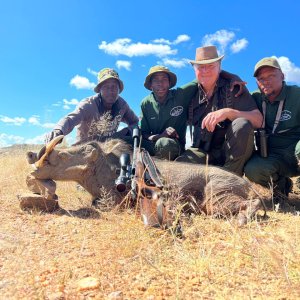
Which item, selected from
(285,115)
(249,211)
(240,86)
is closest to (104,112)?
(240,86)

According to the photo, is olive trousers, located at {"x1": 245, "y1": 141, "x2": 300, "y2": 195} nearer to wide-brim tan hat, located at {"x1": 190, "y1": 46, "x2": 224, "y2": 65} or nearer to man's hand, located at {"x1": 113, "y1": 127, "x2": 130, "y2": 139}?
wide-brim tan hat, located at {"x1": 190, "y1": 46, "x2": 224, "y2": 65}

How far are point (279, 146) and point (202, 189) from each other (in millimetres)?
1852

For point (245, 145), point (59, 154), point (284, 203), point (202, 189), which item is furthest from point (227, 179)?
point (59, 154)

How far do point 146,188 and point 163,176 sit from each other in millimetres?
1041

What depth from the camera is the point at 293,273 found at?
2.25m

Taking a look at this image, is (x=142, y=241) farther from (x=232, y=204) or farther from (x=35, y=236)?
(x=232, y=204)

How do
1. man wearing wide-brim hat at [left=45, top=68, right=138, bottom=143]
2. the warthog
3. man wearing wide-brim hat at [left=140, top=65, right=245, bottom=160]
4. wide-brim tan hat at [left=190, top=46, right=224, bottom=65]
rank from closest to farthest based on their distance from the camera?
the warthog < wide-brim tan hat at [left=190, top=46, right=224, bottom=65] < man wearing wide-brim hat at [left=140, top=65, right=245, bottom=160] < man wearing wide-brim hat at [left=45, top=68, right=138, bottom=143]

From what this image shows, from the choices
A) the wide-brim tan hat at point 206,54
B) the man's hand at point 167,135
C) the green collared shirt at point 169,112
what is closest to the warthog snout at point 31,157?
the man's hand at point 167,135

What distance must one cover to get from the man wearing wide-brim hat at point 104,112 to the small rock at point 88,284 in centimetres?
388

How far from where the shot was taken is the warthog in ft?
13.8

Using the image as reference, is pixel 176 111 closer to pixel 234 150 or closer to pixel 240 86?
pixel 240 86

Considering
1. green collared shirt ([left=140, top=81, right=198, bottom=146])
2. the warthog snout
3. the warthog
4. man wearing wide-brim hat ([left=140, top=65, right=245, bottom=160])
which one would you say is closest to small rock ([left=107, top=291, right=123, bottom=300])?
the warthog

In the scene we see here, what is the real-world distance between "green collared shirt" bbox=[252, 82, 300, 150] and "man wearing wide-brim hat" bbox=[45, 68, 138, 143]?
241 cm

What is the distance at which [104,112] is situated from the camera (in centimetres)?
686
